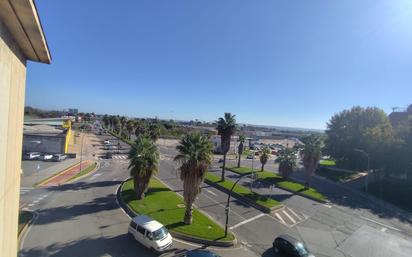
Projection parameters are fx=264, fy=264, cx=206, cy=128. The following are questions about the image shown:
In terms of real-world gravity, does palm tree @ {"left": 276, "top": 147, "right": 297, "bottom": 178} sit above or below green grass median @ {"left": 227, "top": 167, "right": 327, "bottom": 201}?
above

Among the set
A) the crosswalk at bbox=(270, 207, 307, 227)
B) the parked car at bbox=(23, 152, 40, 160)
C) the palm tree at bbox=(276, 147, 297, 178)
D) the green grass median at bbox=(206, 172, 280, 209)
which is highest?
the palm tree at bbox=(276, 147, 297, 178)

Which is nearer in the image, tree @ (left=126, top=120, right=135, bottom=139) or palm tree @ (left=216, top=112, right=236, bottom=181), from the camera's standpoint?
palm tree @ (left=216, top=112, right=236, bottom=181)

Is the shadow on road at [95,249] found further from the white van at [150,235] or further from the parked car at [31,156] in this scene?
the parked car at [31,156]

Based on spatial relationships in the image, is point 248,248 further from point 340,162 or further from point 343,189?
point 340,162

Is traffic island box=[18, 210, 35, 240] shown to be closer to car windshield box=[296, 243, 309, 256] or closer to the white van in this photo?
the white van

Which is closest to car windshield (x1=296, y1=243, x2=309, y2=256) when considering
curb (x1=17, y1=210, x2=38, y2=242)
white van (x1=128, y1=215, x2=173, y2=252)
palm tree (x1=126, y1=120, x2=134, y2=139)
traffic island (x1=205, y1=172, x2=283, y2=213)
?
white van (x1=128, y1=215, x2=173, y2=252)
